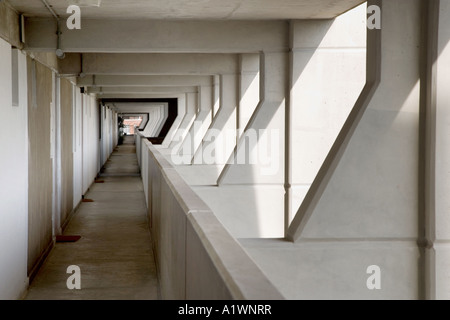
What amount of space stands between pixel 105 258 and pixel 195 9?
14.9 ft

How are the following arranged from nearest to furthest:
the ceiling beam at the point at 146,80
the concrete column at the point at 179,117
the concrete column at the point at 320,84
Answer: the concrete column at the point at 320,84 < the ceiling beam at the point at 146,80 < the concrete column at the point at 179,117

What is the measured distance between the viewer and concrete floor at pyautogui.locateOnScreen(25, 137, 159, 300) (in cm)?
892

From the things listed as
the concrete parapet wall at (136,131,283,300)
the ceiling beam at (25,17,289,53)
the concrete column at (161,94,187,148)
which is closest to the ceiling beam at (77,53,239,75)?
the ceiling beam at (25,17,289,53)

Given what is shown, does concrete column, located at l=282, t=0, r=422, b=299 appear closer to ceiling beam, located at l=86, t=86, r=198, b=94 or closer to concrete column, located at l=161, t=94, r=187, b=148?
ceiling beam, located at l=86, t=86, r=198, b=94

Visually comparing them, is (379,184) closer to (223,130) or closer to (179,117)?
(223,130)

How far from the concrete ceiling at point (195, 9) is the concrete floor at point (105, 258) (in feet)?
12.3

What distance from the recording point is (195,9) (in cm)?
898

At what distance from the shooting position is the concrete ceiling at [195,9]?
8336mm

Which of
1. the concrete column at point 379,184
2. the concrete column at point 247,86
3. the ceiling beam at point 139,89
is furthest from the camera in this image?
the ceiling beam at point 139,89

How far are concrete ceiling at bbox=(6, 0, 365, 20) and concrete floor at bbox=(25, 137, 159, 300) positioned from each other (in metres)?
3.75

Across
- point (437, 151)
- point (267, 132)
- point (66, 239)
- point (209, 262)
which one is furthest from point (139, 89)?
point (209, 262)

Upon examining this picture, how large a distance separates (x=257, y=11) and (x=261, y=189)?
346cm

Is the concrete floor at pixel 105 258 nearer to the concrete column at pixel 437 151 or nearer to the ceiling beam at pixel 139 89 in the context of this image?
the concrete column at pixel 437 151

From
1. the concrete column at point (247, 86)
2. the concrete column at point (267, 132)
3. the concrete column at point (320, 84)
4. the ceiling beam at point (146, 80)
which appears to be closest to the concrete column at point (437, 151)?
the concrete column at point (320, 84)
